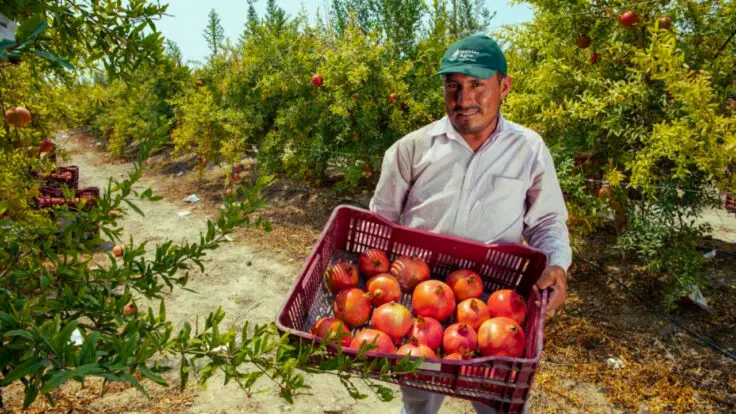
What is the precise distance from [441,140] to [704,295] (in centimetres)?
380

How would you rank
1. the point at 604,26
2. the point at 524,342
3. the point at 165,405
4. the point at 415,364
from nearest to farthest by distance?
the point at 415,364 → the point at 524,342 → the point at 165,405 → the point at 604,26

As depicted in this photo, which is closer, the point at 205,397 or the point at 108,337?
the point at 108,337

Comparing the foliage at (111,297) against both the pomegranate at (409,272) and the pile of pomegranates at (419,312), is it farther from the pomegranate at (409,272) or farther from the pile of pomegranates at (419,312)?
the pomegranate at (409,272)

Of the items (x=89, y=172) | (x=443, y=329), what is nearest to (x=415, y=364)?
(x=443, y=329)

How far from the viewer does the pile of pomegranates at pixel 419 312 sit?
181 cm

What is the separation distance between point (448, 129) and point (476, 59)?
40 centimetres

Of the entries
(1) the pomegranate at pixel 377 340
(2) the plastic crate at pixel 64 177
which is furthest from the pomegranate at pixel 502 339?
(2) the plastic crate at pixel 64 177

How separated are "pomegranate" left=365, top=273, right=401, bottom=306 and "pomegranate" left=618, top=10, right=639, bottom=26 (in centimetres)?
343

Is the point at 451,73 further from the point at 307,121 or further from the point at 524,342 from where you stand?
the point at 307,121

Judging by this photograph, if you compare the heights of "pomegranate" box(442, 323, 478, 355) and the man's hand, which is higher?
the man's hand

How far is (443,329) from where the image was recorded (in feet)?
7.06

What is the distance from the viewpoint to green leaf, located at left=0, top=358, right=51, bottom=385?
3.16ft

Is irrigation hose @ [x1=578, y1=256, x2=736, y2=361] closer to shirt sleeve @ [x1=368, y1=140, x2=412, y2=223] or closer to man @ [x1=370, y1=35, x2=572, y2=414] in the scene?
man @ [x1=370, y1=35, x2=572, y2=414]

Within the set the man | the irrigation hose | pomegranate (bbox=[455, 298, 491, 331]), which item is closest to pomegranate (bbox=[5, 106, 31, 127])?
the man
